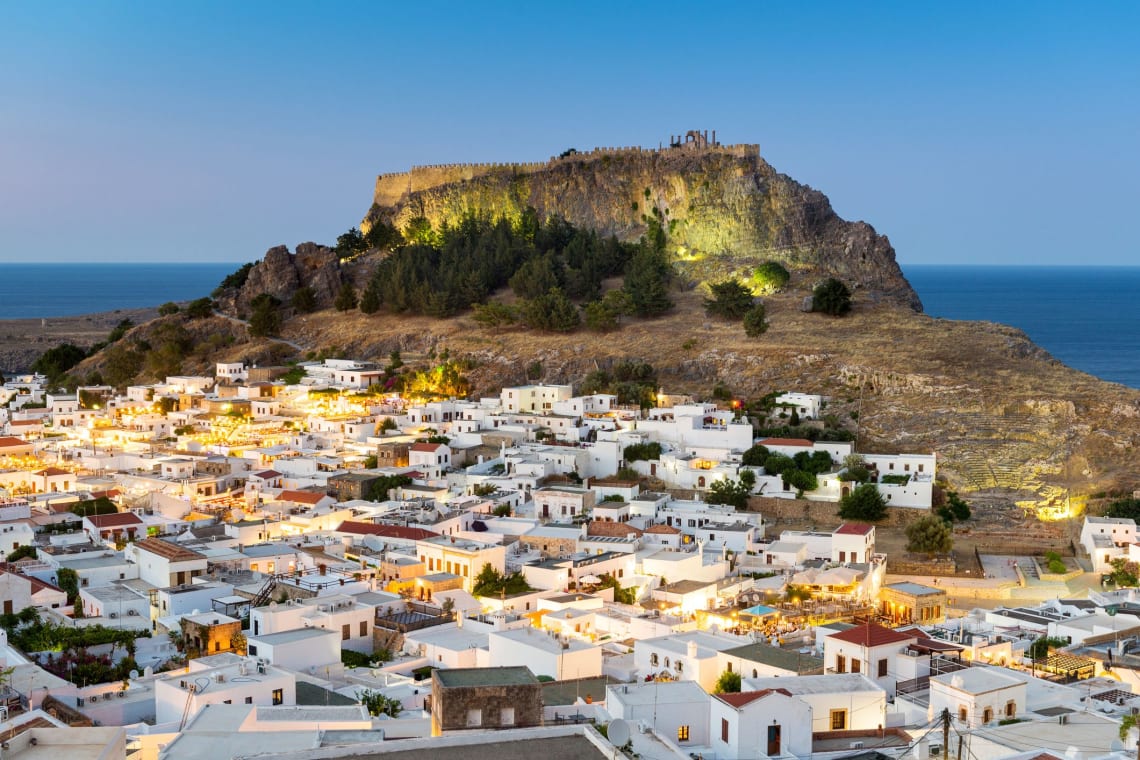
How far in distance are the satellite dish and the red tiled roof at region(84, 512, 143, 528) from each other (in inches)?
636

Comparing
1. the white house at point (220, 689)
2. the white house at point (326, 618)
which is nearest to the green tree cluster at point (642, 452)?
the white house at point (326, 618)

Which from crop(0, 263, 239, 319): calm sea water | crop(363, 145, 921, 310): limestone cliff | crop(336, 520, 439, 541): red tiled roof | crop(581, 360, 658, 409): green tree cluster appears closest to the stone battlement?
crop(363, 145, 921, 310): limestone cliff

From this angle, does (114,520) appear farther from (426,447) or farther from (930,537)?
(930,537)

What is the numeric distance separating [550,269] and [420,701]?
30.9 metres

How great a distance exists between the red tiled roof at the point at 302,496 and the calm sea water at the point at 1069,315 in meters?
43.8

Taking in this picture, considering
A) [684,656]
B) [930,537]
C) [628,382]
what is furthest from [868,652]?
[628,382]

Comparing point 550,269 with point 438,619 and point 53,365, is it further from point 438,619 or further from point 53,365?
point 438,619

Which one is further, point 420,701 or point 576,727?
point 420,701

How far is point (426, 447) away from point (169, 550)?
1076 cm

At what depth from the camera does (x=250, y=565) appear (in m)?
20.2

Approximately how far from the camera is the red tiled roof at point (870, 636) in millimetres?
14656

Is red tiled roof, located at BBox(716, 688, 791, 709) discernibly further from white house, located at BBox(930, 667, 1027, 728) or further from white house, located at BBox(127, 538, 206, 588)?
white house, located at BBox(127, 538, 206, 588)

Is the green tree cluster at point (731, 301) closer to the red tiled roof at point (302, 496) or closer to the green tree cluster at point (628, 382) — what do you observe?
the green tree cluster at point (628, 382)

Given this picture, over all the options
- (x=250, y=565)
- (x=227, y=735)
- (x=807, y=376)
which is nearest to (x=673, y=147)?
(x=807, y=376)
